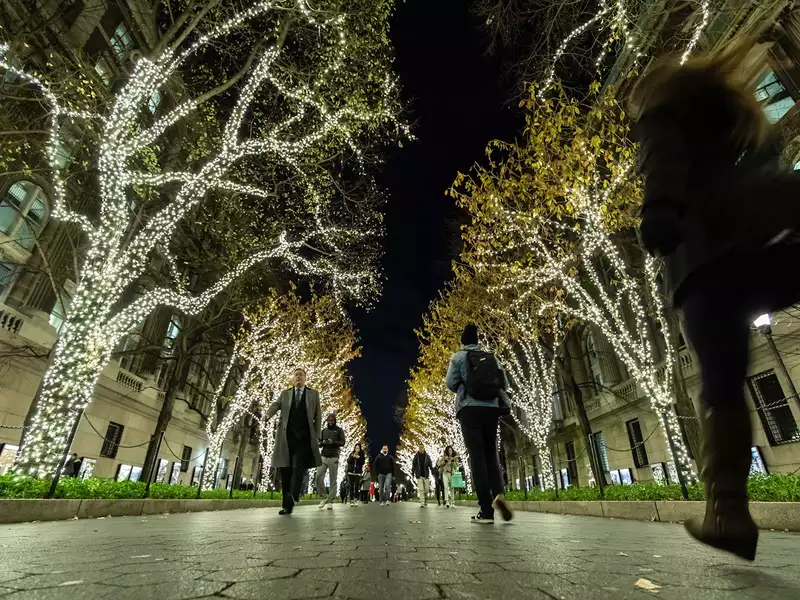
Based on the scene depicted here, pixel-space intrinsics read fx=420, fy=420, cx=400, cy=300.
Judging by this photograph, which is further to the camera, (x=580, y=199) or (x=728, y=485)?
(x=580, y=199)

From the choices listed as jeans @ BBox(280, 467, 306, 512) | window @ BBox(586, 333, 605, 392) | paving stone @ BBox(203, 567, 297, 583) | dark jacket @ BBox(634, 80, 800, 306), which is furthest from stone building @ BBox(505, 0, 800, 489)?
jeans @ BBox(280, 467, 306, 512)

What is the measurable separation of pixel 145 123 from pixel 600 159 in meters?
15.8

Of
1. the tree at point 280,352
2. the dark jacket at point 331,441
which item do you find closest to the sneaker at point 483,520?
the dark jacket at point 331,441

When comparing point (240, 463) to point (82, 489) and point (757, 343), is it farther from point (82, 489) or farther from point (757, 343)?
point (757, 343)

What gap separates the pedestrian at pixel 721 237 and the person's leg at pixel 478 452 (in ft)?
9.76

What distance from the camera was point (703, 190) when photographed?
2.04 meters

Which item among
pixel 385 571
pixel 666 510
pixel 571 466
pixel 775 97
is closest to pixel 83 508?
pixel 385 571

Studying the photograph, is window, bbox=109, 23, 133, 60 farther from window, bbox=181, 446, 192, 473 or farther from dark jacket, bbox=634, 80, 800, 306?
window, bbox=181, 446, 192, 473

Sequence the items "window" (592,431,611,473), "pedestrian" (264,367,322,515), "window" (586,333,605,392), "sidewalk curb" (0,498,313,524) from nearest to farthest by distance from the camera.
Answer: "sidewalk curb" (0,498,313,524)
"pedestrian" (264,367,322,515)
"window" (592,431,611,473)
"window" (586,333,605,392)

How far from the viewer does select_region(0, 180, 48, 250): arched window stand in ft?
44.6

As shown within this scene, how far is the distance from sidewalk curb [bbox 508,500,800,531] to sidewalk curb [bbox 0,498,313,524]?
316 inches

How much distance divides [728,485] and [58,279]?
61.7ft

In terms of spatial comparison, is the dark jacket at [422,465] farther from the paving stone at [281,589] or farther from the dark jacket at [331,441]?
the paving stone at [281,589]

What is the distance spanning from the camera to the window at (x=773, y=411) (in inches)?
520
